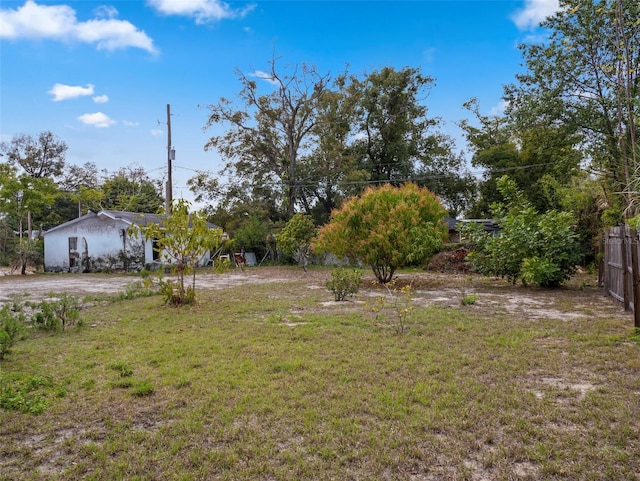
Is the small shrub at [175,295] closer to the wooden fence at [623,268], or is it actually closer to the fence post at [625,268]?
the wooden fence at [623,268]

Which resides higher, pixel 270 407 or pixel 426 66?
pixel 426 66

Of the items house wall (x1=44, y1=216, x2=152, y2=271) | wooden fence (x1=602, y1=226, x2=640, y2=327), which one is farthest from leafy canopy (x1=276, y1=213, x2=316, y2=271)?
wooden fence (x1=602, y1=226, x2=640, y2=327)

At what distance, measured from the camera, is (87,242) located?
70.9 feet

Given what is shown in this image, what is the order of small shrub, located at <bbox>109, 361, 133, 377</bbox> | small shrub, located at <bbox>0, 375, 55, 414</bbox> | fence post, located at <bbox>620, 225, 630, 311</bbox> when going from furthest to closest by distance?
fence post, located at <bbox>620, 225, 630, 311</bbox> → small shrub, located at <bbox>109, 361, 133, 377</bbox> → small shrub, located at <bbox>0, 375, 55, 414</bbox>

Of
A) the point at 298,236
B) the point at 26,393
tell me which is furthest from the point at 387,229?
the point at 26,393

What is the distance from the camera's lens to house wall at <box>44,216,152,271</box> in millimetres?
21031

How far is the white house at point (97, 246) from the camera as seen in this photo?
2098 centimetres

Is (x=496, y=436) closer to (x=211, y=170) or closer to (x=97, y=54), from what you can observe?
(x=97, y=54)

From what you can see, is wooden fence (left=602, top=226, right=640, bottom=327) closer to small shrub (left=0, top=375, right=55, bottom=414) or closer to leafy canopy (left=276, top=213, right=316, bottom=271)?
small shrub (left=0, top=375, right=55, bottom=414)

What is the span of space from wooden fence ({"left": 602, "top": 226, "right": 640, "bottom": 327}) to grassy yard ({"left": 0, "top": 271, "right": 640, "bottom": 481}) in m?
0.71

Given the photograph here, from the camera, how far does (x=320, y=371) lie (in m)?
4.12

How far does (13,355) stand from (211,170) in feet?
74.1

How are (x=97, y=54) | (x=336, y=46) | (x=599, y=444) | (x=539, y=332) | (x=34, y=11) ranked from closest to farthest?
(x=599, y=444) < (x=539, y=332) < (x=34, y=11) < (x=97, y=54) < (x=336, y=46)

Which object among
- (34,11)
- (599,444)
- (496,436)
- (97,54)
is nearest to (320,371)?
(496,436)
